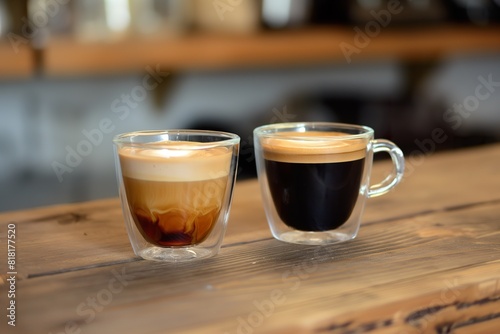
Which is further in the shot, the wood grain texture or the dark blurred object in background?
the dark blurred object in background

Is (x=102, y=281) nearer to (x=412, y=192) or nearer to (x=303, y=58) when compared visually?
(x=412, y=192)

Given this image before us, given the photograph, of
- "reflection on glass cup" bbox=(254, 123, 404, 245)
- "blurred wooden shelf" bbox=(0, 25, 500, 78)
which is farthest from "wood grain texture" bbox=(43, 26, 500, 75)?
"reflection on glass cup" bbox=(254, 123, 404, 245)

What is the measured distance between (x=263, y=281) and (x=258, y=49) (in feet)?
4.47

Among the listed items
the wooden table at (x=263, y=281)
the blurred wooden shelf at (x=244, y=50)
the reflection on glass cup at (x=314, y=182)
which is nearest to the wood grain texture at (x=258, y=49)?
the blurred wooden shelf at (x=244, y=50)

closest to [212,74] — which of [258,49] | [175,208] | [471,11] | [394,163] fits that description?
[258,49]

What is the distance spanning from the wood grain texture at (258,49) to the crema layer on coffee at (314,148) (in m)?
1.03

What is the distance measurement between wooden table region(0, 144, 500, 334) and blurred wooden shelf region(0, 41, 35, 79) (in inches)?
30.9

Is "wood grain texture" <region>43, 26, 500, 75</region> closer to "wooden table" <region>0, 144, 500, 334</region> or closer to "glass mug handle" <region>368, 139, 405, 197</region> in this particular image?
"wooden table" <region>0, 144, 500, 334</region>

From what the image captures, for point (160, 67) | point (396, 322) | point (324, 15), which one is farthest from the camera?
point (324, 15)

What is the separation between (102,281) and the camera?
0.73 metres

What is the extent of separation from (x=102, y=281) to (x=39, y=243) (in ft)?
0.60

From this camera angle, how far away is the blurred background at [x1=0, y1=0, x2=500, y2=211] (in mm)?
1860

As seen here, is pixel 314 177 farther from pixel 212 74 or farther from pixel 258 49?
pixel 212 74

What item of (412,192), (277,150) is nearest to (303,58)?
(412,192)
